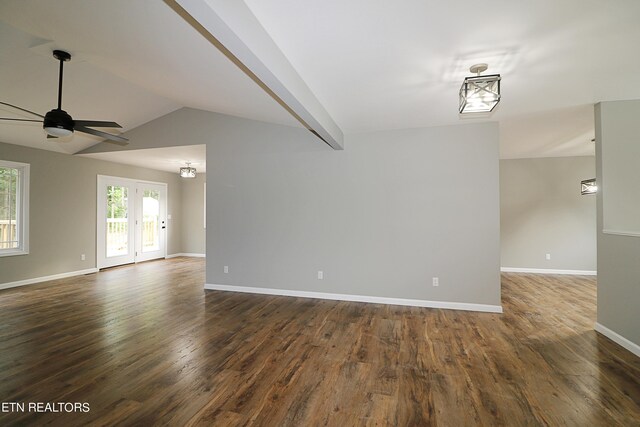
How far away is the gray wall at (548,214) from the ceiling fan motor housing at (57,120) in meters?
7.68

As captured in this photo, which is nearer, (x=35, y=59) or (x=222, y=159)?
(x=35, y=59)

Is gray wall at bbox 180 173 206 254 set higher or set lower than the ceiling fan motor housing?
lower

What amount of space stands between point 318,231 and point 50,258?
5.42 metres

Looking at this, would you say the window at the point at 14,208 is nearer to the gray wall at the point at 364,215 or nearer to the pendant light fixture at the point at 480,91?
the gray wall at the point at 364,215

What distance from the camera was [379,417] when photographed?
1.83 meters

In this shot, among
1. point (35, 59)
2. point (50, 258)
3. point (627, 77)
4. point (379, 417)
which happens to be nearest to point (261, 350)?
point (379, 417)

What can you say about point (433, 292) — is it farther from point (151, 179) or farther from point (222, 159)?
point (151, 179)

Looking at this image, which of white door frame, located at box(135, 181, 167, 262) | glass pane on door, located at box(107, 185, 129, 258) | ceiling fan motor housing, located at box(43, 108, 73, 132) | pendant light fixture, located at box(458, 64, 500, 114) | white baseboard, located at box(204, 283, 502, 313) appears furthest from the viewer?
white door frame, located at box(135, 181, 167, 262)

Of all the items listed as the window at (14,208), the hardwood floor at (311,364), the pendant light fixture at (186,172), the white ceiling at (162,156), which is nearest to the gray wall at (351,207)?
the white ceiling at (162,156)

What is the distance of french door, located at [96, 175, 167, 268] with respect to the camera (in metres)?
6.48

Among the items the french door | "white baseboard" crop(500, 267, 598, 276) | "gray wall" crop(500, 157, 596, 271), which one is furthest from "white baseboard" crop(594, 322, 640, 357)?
the french door

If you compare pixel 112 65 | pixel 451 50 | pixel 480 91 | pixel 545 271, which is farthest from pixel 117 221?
pixel 545 271

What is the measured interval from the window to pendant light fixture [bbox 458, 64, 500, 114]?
718 cm

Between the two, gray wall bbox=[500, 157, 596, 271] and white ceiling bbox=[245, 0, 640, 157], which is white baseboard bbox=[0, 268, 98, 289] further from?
gray wall bbox=[500, 157, 596, 271]
